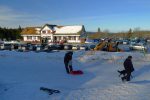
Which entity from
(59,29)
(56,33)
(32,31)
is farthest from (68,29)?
(32,31)

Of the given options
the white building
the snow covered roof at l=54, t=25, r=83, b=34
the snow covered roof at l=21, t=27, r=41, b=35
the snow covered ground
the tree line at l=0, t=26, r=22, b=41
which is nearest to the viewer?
the snow covered ground

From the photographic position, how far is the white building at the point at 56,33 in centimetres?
7981

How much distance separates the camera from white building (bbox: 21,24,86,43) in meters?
79.8

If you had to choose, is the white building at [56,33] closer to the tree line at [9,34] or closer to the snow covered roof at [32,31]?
the snow covered roof at [32,31]

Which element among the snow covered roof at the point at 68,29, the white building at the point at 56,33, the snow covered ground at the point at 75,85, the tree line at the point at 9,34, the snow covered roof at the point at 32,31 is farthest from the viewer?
the tree line at the point at 9,34

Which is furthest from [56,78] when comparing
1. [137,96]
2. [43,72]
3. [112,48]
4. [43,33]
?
[43,33]

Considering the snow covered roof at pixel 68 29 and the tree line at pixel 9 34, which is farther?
the tree line at pixel 9 34

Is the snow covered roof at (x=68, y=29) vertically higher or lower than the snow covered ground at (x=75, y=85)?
higher

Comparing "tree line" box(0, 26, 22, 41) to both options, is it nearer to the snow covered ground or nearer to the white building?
the white building

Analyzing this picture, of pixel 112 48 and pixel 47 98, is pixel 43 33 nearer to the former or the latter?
pixel 112 48

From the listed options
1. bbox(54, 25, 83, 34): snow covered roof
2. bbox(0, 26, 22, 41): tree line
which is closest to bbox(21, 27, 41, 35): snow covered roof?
bbox(54, 25, 83, 34): snow covered roof

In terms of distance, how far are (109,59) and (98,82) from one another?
1196 centimetres

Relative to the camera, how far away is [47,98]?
13.8 meters

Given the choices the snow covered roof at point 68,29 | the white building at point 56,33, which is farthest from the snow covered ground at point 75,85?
the snow covered roof at point 68,29
